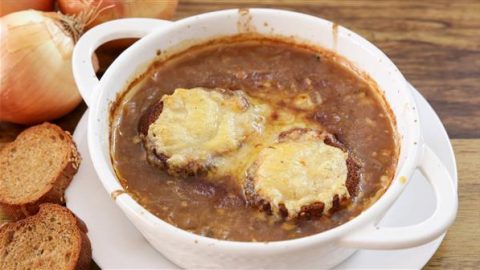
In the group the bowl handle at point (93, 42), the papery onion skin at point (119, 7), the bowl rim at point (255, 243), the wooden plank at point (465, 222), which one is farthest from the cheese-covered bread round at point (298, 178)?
the papery onion skin at point (119, 7)

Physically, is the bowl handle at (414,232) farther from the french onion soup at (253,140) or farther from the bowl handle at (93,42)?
the bowl handle at (93,42)

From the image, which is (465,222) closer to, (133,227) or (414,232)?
(414,232)

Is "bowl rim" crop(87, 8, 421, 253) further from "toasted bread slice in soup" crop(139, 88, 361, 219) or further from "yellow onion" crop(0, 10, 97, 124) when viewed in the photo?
"yellow onion" crop(0, 10, 97, 124)

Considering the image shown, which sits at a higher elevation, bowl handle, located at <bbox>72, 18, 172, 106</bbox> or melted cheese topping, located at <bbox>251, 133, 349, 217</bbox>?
bowl handle, located at <bbox>72, 18, 172, 106</bbox>

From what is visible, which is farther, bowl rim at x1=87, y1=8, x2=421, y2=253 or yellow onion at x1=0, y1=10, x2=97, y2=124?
yellow onion at x1=0, y1=10, x2=97, y2=124

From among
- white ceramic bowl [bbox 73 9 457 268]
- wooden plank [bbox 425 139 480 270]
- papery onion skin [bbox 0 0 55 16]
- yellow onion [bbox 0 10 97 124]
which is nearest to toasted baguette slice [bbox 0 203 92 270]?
white ceramic bowl [bbox 73 9 457 268]

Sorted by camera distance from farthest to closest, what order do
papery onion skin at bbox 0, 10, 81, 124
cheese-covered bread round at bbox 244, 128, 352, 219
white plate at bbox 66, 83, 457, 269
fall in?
papery onion skin at bbox 0, 10, 81, 124 → white plate at bbox 66, 83, 457, 269 → cheese-covered bread round at bbox 244, 128, 352, 219

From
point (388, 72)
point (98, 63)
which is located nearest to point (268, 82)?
point (388, 72)

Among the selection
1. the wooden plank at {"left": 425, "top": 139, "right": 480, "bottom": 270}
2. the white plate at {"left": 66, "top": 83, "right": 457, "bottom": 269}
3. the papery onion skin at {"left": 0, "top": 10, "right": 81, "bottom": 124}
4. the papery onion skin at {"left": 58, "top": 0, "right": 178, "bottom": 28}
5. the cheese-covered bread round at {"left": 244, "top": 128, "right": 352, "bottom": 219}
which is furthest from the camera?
the papery onion skin at {"left": 58, "top": 0, "right": 178, "bottom": 28}
